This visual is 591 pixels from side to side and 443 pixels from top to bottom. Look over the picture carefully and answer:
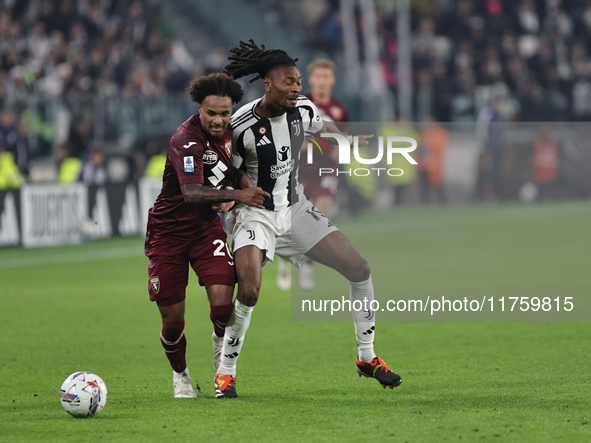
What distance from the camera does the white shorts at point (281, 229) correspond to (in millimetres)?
6555

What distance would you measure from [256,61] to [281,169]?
2.41 ft

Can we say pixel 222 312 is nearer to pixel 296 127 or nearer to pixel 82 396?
pixel 82 396

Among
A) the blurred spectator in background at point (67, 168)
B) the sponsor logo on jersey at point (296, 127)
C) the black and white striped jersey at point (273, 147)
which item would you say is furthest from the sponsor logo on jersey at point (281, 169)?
the blurred spectator in background at point (67, 168)

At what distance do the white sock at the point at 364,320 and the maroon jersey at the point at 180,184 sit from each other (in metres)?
1.07

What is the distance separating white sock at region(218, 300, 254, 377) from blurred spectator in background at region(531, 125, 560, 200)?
2045 cm

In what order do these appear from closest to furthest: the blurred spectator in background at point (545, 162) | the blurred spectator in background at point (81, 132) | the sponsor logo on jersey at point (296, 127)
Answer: the sponsor logo on jersey at point (296, 127), the blurred spectator in background at point (81, 132), the blurred spectator in background at point (545, 162)

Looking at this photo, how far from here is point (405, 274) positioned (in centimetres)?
1271

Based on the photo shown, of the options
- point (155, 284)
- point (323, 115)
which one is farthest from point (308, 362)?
point (323, 115)

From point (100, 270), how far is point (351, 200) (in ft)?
30.4

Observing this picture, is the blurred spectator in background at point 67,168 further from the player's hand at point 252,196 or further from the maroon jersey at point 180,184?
the player's hand at point 252,196

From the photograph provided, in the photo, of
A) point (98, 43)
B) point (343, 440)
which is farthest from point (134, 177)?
point (343, 440)

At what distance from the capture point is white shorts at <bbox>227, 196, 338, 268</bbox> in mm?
6555

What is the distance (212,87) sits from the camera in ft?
20.1

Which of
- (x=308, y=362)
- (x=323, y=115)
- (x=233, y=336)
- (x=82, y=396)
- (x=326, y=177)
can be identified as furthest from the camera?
(x=326, y=177)
